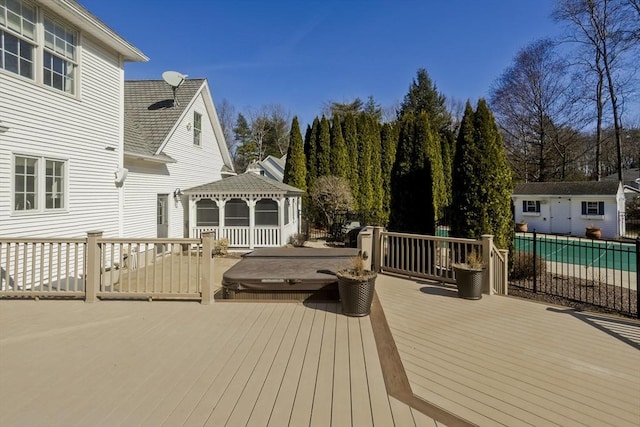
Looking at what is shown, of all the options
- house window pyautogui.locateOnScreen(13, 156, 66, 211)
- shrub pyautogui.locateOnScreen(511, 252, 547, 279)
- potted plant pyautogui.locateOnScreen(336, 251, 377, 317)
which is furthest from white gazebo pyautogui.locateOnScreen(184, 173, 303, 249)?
potted plant pyautogui.locateOnScreen(336, 251, 377, 317)

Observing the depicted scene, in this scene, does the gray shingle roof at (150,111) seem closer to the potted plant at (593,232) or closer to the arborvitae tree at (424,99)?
the potted plant at (593,232)

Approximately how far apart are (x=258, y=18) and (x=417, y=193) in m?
8.89

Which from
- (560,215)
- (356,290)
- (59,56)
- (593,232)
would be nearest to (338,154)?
(560,215)

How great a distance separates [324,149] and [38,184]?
585 inches

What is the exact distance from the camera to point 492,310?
196 inches

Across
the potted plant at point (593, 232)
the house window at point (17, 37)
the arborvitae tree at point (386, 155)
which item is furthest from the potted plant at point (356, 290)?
the potted plant at point (593, 232)

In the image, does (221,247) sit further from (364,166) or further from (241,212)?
(364,166)

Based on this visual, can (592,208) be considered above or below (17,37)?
below

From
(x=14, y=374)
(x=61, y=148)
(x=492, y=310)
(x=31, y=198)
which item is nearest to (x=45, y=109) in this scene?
(x=61, y=148)

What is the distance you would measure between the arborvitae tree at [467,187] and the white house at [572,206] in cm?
1674

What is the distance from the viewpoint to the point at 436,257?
6.95 m

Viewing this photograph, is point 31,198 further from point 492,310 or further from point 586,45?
point 586,45

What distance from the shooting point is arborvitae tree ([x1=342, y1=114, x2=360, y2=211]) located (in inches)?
787

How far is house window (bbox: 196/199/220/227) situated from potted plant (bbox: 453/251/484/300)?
31.1ft
